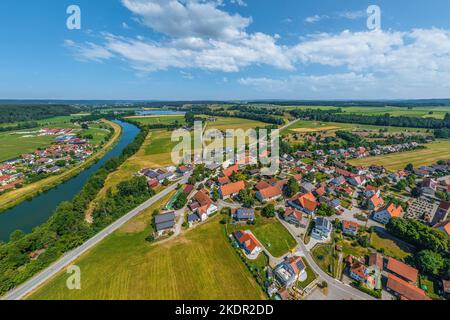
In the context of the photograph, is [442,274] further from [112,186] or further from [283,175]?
[112,186]

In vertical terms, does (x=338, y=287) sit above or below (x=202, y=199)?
below

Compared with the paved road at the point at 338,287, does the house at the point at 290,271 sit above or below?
above

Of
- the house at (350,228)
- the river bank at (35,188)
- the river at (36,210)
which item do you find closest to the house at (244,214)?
the house at (350,228)

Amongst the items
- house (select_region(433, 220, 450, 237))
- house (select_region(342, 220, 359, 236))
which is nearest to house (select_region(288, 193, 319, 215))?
house (select_region(342, 220, 359, 236))

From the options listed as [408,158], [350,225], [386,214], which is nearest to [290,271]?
[350,225]

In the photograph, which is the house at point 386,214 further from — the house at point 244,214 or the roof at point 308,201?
the house at point 244,214

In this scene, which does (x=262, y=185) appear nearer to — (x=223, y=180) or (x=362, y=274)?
(x=223, y=180)
